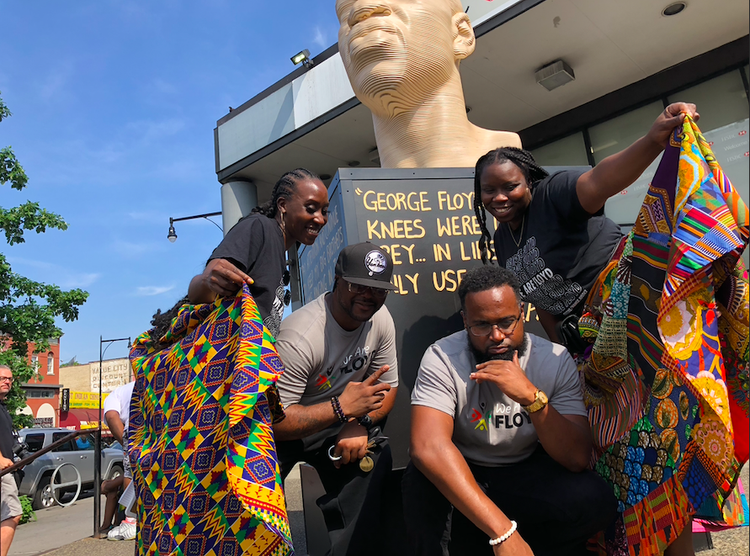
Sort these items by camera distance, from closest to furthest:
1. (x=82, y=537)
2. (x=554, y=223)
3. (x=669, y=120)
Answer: (x=669, y=120), (x=554, y=223), (x=82, y=537)

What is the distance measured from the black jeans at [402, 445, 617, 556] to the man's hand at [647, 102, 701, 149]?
4.20 ft

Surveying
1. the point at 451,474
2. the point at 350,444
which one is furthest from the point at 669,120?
the point at 350,444

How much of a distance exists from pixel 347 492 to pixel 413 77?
11.1 ft

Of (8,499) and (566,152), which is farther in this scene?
(566,152)

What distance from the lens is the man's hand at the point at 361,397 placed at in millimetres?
2570

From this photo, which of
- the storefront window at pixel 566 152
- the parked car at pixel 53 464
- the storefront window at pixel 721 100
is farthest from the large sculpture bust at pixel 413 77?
the parked car at pixel 53 464

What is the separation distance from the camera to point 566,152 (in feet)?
37.2

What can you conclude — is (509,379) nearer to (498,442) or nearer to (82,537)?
(498,442)

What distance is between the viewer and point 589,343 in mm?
2555

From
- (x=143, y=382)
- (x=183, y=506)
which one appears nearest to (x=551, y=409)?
(x=183, y=506)

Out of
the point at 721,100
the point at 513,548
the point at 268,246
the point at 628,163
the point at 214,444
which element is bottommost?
the point at 513,548

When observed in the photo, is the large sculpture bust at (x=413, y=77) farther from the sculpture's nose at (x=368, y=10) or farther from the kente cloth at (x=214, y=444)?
the kente cloth at (x=214, y=444)

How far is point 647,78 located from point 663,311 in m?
9.83

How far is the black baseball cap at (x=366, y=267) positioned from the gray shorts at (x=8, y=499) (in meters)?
3.86
